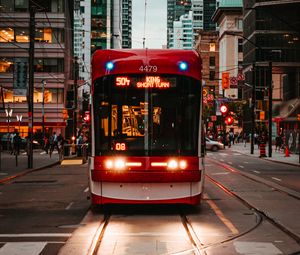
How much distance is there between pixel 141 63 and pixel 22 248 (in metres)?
5.85

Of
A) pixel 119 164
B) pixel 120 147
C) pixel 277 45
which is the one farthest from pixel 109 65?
pixel 277 45

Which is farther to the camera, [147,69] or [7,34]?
[7,34]

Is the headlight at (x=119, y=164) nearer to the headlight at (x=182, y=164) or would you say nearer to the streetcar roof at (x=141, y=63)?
the headlight at (x=182, y=164)

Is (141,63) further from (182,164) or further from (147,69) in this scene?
(182,164)

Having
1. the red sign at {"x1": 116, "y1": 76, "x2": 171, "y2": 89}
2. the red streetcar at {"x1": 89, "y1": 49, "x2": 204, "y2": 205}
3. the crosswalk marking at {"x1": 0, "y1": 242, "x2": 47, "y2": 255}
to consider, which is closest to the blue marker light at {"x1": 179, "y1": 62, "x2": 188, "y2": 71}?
the red streetcar at {"x1": 89, "y1": 49, "x2": 204, "y2": 205}

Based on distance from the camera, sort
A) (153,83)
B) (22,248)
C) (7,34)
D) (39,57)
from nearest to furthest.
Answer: (22,248) → (153,83) → (7,34) → (39,57)

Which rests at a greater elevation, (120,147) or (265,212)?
(120,147)

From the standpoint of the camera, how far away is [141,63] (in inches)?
596

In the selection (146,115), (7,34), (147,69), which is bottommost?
(146,115)

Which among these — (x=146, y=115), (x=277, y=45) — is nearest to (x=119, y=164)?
(x=146, y=115)

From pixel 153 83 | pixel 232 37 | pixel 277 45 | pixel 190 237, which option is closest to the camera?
pixel 190 237

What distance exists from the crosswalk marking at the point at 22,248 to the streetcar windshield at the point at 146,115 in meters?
4.02

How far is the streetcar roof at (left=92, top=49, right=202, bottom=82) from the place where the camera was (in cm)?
1509

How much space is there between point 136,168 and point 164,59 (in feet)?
8.16
